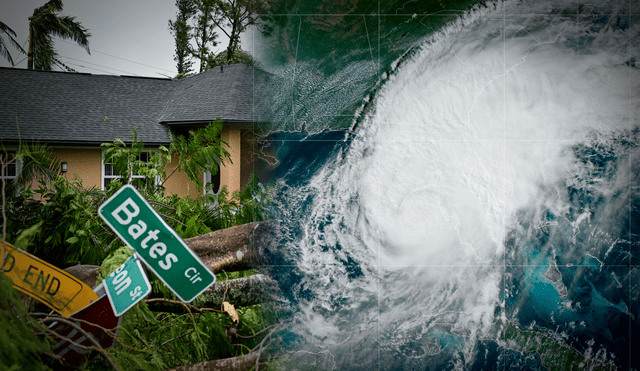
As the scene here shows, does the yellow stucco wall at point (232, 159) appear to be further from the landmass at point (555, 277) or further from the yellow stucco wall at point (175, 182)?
the landmass at point (555, 277)

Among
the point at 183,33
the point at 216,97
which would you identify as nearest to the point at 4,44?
the point at 216,97

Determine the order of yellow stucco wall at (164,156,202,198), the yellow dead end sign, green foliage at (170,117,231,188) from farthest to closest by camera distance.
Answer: yellow stucco wall at (164,156,202,198) → green foliage at (170,117,231,188) → the yellow dead end sign

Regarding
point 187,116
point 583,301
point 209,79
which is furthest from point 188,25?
point 583,301

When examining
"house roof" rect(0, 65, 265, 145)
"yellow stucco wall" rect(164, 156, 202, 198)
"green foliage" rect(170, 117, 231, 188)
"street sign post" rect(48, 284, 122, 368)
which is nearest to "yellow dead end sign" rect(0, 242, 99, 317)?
"street sign post" rect(48, 284, 122, 368)

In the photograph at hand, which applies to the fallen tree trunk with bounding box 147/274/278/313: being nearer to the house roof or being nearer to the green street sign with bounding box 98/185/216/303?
the green street sign with bounding box 98/185/216/303

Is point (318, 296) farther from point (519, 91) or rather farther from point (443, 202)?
point (519, 91)

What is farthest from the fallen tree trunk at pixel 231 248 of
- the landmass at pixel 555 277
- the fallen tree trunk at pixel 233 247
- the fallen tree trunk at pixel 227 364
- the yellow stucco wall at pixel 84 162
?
the yellow stucco wall at pixel 84 162
